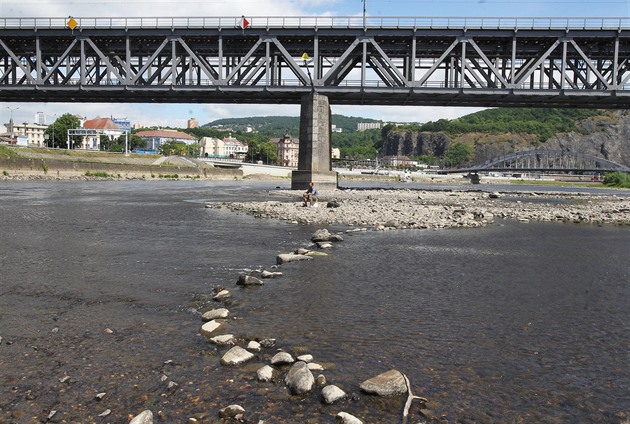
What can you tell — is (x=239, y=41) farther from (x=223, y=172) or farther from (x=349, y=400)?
(x=223, y=172)

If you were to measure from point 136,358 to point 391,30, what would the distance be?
189ft

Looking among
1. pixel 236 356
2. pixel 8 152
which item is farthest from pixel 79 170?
pixel 236 356

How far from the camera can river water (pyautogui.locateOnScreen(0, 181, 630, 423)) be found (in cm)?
641

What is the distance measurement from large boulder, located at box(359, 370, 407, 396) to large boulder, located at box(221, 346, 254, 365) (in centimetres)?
182

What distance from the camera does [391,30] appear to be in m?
59.2

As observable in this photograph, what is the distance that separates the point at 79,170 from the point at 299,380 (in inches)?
3959

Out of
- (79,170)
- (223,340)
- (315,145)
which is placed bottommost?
(223,340)

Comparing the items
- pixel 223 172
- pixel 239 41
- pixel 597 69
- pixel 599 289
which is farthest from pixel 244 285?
pixel 223 172

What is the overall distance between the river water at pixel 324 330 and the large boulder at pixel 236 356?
0.19 m

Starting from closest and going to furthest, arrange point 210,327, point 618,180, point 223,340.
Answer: point 223,340 → point 210,327 → point 618,180

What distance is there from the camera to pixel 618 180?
458 ft

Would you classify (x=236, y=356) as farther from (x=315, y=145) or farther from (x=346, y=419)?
(x=315, y=145)

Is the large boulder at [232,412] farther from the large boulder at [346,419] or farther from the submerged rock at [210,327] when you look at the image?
the submerged rock at [210,327]

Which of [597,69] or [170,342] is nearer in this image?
[170,342]
